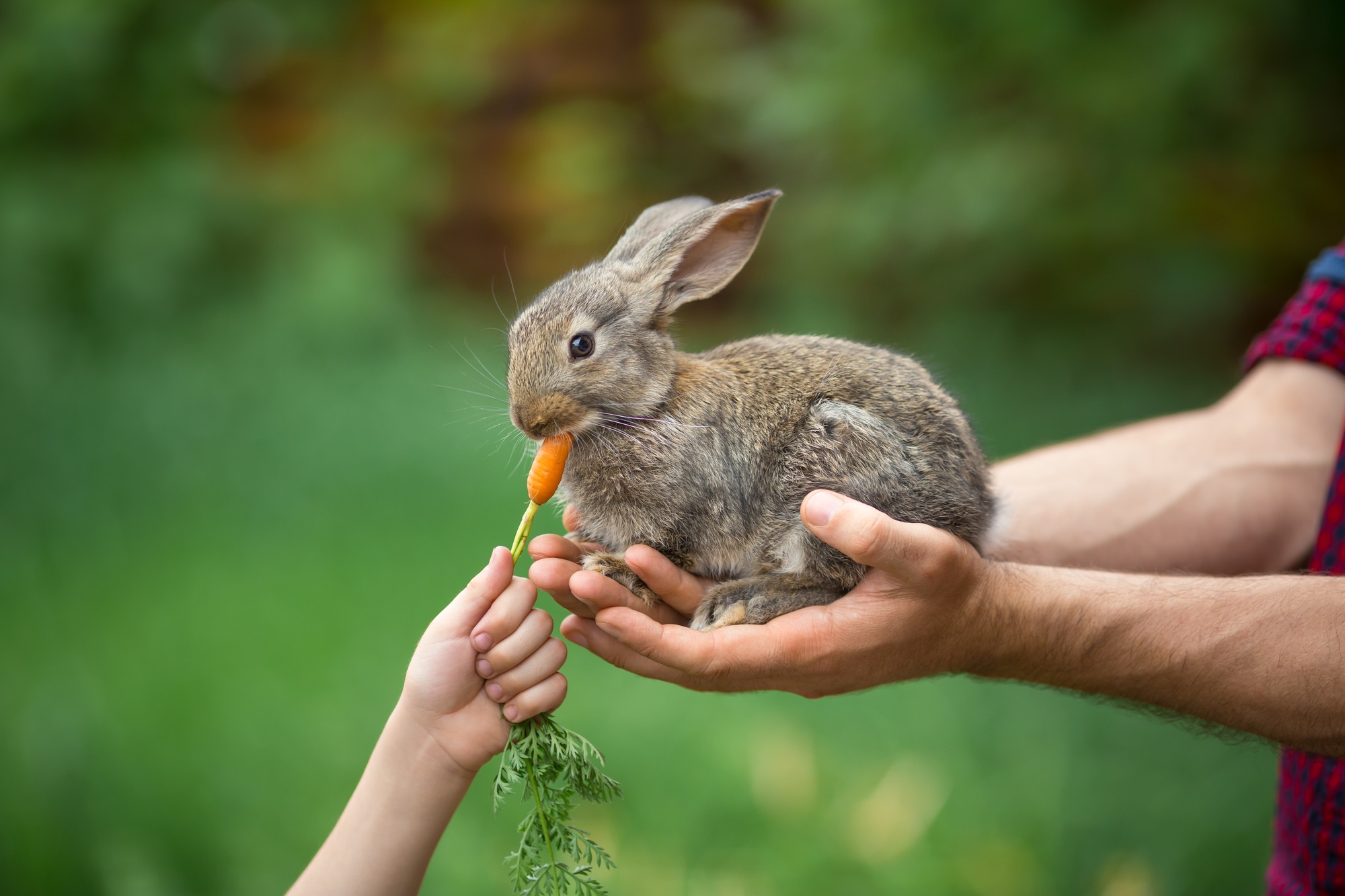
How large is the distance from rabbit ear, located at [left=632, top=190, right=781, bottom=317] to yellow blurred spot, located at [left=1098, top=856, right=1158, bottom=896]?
2284mm

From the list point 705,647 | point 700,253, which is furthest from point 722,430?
point 705,647

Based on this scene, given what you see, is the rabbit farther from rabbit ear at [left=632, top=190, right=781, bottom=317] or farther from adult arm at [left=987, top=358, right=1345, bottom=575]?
adult arm at [left=987, top=358, right=1345, bottom=575]

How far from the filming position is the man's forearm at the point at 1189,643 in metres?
2.47

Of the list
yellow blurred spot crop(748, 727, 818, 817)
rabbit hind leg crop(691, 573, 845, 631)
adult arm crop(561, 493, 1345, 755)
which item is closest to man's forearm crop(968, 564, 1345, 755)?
adult arm crop(561, 493, 1345, 755)

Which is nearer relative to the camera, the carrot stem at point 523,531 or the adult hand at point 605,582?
the adult hand at point 605,582

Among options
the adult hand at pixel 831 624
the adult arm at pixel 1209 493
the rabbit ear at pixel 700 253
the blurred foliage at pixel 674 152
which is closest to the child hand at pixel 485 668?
the adult hand at pixel 831 624

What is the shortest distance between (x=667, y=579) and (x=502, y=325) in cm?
557

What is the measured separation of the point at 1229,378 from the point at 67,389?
7051 mm

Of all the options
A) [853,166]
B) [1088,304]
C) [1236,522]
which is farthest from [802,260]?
[1236,522]

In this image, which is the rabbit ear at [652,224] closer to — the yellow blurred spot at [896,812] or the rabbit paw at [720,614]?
the rabbit paw at [720,614]

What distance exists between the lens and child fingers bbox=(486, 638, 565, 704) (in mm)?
2398

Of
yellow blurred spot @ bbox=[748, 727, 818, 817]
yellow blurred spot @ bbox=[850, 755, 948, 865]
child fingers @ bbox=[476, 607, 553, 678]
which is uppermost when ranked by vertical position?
child fingers @ bbox=[476, 607, 553, 678]

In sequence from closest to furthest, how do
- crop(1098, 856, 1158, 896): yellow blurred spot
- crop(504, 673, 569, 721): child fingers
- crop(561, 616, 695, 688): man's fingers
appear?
crop(504, 673, 569, 721): child fingers → crop(561, 616, 695, 688): man's fingers → crop(1098, 856, 1158, 896): yellow blurred spot

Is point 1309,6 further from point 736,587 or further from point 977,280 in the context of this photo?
point 736,587
